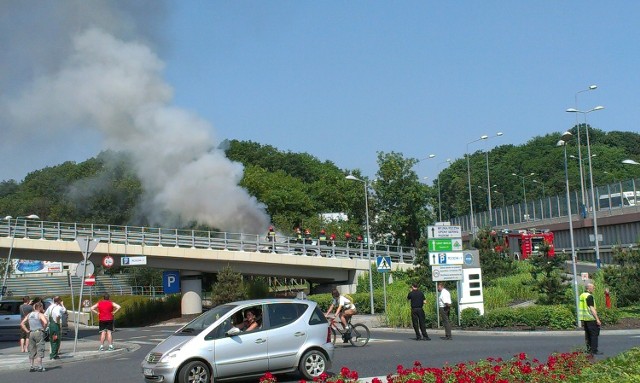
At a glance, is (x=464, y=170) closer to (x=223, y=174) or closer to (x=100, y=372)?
(x=223, y=174)

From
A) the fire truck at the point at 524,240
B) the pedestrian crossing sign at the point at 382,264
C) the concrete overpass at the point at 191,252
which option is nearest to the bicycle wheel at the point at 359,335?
the pedestrian crossing sign at the point at 382,264

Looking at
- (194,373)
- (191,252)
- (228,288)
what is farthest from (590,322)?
(191,252)

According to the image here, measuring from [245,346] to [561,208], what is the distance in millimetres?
55783

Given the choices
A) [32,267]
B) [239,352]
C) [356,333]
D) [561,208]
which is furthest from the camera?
[32,267]

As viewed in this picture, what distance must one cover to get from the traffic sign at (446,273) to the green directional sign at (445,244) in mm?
731

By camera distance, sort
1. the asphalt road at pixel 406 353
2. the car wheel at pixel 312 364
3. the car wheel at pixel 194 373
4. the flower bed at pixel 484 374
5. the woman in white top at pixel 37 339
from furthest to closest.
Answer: the woman in white top at pixel 37 339 < the asphalt road at pixel 406 353 < the car wheel at pixel 312 364 < the car wheel at pixel 194 373 < the flower bed at pixel 484 374

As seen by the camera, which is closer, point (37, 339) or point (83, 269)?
point (37, 339)

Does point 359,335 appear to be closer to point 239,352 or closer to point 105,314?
point 105,314

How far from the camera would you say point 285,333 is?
1449cm

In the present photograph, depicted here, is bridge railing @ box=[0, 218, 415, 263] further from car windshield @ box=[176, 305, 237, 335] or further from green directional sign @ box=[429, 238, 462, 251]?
car windshield @ box=[176, 305, 237, 335]

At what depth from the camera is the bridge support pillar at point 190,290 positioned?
168 ft

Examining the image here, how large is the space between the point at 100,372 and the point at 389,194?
Answer: 44.2m

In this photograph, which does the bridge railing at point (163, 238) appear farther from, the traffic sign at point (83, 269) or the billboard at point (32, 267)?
the billboard at point (32, 267)

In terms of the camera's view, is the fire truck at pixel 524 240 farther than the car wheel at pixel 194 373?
Yes
